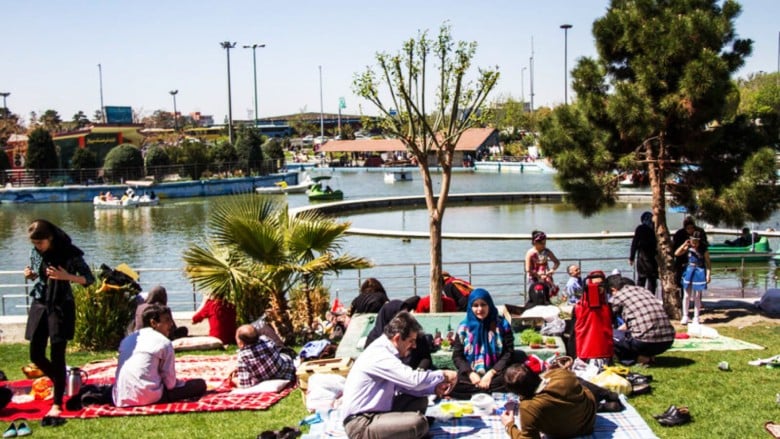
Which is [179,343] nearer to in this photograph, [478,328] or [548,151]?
[478,328]

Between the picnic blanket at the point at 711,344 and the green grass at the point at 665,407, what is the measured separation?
1012mm

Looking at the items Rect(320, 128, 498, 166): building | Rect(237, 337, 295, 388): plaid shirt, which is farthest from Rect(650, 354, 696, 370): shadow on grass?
Rect(320, 128, 498, 166): building

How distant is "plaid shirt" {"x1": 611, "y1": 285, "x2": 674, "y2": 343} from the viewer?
8367 mm

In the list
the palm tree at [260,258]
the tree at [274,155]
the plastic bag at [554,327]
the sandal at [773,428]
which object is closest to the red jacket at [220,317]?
the palm tree at [260,258]

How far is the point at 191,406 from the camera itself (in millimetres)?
7387

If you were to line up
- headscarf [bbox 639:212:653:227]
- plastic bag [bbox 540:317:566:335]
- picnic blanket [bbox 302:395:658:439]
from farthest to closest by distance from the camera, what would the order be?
headscarf [bbox 639:212:653:227] → plastic bag [bbox 540:317:566:335] → picnic blanket [bbox 302:395:658:439]

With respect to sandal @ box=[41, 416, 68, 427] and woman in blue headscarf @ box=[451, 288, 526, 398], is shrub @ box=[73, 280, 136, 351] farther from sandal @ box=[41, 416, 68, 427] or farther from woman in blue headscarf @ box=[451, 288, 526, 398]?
woman in blue headscarf @ box=[451, 288, 526, 398]

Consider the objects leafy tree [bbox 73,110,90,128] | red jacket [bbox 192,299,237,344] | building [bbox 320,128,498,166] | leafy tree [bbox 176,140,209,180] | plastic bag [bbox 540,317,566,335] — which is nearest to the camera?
plastic bag [bbox 540,317,566,335]

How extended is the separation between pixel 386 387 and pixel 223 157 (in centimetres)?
6307

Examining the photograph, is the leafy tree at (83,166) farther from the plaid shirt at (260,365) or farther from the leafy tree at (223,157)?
the plaid shirt at (260,365)

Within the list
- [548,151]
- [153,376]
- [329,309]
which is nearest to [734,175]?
[548,151]

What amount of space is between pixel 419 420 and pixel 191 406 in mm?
2554

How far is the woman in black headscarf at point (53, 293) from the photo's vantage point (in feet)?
23.1

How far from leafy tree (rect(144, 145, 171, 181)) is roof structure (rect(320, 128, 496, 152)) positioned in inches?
1473
